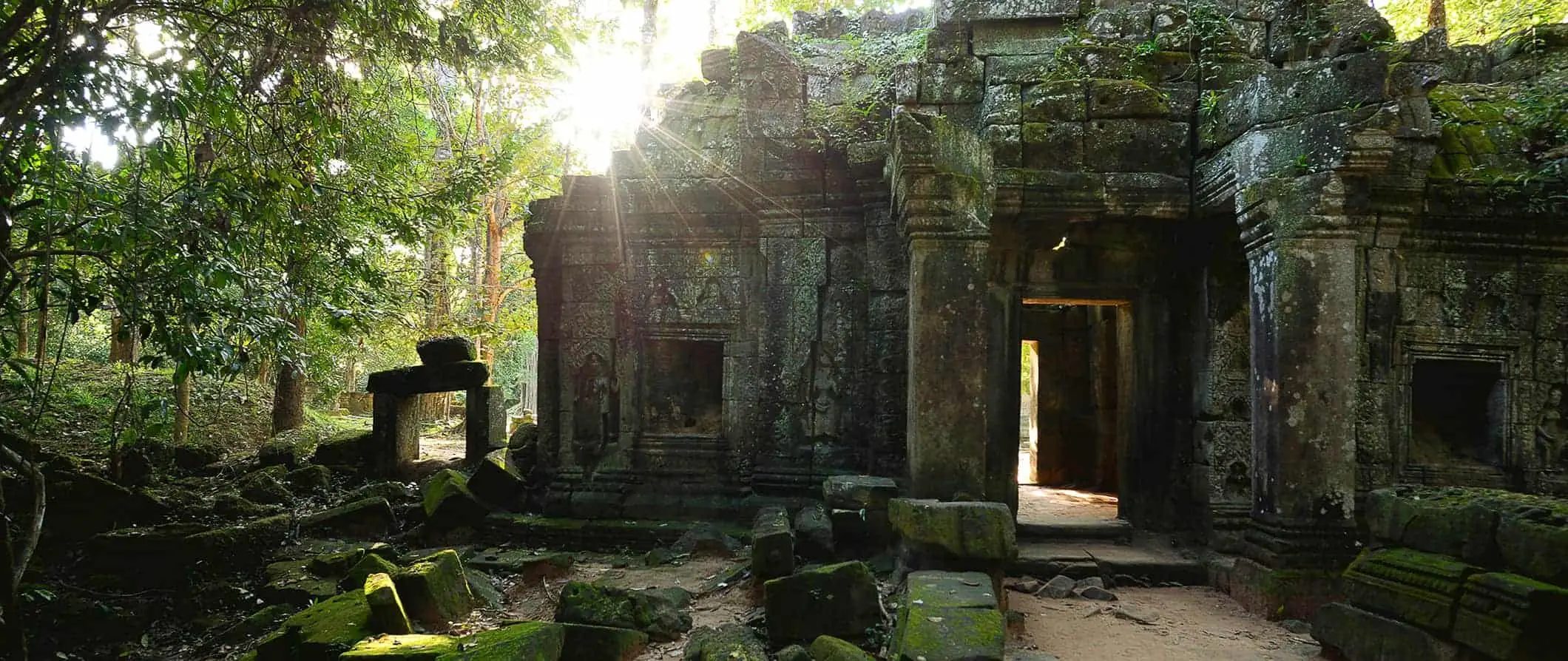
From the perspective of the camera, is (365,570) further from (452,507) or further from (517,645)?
(452,507)

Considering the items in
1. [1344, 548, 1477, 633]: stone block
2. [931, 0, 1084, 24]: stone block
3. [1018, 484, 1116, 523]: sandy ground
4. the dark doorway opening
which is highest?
[931, 0, 1084, 24]: stone block

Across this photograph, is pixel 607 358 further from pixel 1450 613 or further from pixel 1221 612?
pixel 1450 613

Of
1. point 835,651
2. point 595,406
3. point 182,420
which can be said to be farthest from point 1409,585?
point 182,420

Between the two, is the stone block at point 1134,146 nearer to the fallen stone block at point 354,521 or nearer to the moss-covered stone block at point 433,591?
the moss-covered stone block at point 433,591

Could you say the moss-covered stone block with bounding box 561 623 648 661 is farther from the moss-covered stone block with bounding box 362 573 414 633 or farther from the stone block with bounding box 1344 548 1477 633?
the stone block with bounding box 1344 548 1477 633

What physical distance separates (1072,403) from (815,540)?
278 inches

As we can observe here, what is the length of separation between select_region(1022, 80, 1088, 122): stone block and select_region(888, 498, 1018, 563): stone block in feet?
9.87

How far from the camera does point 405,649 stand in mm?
3430

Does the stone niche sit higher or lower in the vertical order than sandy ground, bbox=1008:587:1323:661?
higher

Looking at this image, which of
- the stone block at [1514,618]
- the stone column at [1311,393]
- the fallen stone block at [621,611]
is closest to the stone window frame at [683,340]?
the fallen stone block at [621,611]

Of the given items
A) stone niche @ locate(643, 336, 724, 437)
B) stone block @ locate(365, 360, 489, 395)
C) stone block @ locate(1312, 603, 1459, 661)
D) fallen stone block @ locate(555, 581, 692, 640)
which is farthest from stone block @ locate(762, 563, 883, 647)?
stone block @ locate(365, 360, 489, 395)

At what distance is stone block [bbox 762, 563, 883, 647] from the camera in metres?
3.90

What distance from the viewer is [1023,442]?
2000 cm

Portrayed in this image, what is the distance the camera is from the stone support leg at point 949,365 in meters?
4.85
